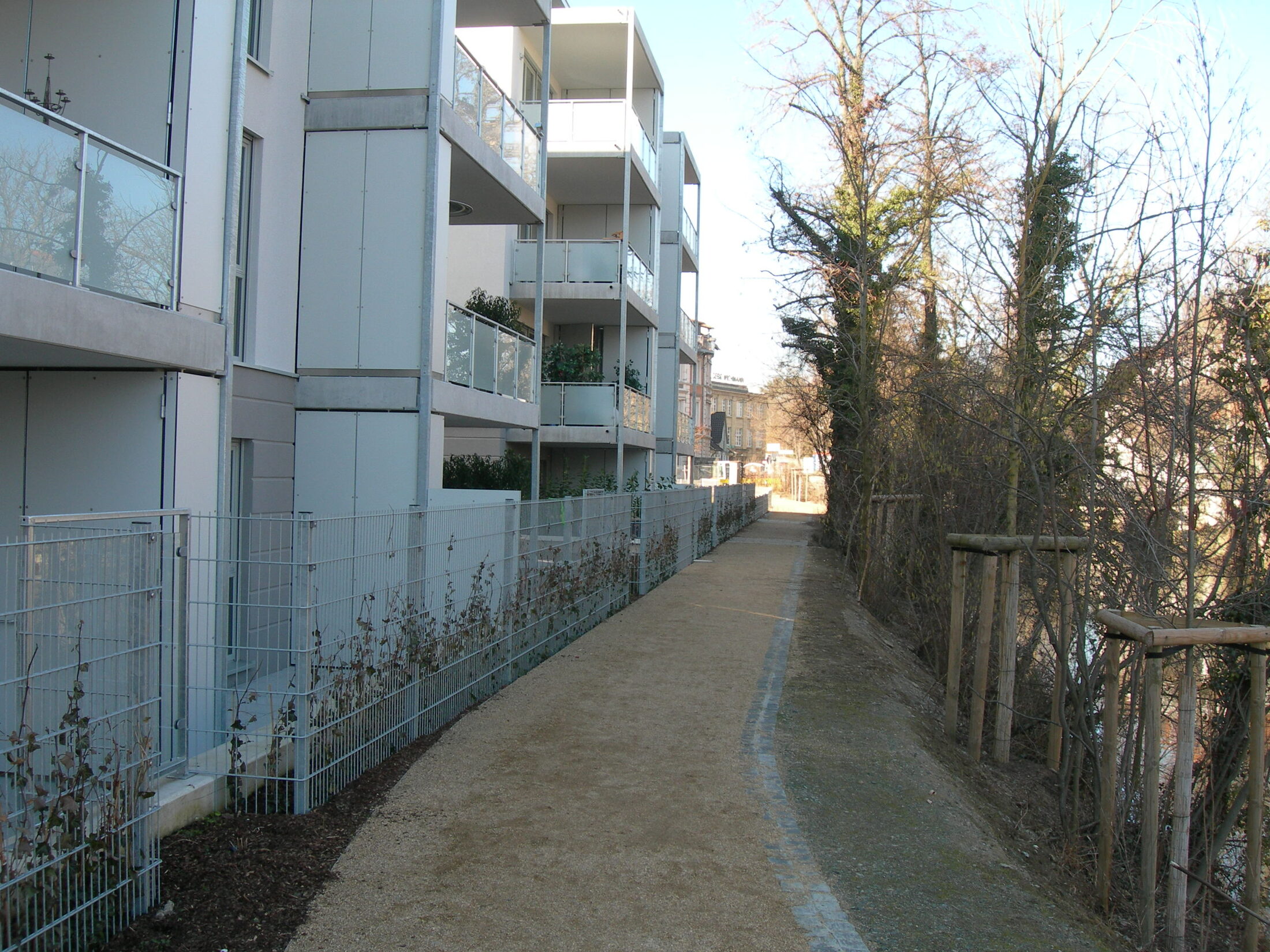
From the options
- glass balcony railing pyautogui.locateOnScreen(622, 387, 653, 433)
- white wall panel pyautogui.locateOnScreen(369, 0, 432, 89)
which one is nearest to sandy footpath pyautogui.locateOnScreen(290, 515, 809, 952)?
white wall panel pyautogui.locateOnScreen(369, 0, 432, 89)

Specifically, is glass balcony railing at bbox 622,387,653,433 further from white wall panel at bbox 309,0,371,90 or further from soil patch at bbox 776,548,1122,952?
soil patch at bbox 776,548,1122,952

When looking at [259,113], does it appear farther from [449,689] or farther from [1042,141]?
[1042,141]

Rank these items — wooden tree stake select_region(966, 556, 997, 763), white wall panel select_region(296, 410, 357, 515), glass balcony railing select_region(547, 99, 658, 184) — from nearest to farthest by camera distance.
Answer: wooden tree stake select_region(966, 556, 997, 763) → white wall panel select_region(296, 410, 357, 515) → glass balcony railing select_region(547, 99, 658, 184)

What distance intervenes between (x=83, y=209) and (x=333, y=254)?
4635 millimetres

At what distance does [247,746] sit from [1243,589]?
22.6ft

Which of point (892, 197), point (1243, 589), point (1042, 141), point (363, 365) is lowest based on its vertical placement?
point (1243, 589)

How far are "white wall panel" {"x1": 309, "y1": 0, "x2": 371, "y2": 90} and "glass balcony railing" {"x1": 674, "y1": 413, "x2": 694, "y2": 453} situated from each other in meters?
18.8

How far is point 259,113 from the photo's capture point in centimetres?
1003

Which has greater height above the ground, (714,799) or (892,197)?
(892,197)

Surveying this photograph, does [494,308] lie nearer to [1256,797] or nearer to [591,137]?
[591,137]

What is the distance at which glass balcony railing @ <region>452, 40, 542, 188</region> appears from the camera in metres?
11.9

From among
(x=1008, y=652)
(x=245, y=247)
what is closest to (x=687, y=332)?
(x=245, y=247)

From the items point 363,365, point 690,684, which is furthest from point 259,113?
point 690,684

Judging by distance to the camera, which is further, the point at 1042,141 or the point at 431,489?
the point at 431,489
